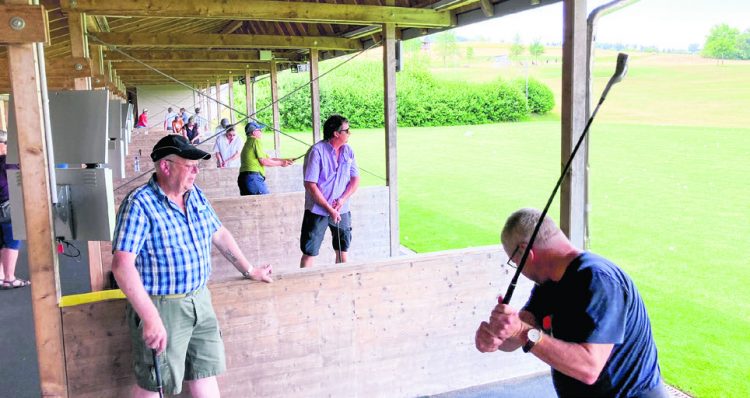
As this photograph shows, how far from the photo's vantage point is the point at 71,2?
543cm

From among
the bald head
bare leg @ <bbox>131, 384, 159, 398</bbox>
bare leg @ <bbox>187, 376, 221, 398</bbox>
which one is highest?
the bald head

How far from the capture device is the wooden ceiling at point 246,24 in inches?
221

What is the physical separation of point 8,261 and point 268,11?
3498 millimetres

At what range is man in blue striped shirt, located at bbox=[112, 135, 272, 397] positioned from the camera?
2.42 m

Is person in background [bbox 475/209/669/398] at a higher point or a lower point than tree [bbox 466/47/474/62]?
lower

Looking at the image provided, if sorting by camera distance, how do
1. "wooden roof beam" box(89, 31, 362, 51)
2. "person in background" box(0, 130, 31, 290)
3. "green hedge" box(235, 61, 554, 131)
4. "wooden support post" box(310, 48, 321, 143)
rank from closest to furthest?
1. "person in background" box(0, 130, 31, 290)
2. "wooden roof beam" box(89, 31, 362, 51)
3. "wooden support post" box(310, 48, 321, 143)
4. "green hedge" box(235, 61, 554, 131)

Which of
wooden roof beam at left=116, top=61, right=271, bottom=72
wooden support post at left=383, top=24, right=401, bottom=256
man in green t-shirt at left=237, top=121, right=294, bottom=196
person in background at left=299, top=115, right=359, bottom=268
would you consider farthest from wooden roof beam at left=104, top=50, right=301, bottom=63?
person in background at left=299, top=115, right=359, bottom=268

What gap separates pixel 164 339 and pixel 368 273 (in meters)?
1.21

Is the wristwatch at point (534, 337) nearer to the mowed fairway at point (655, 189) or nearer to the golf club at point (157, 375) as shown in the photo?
the golf club at point (157, 375)

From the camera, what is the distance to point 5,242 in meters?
5.87

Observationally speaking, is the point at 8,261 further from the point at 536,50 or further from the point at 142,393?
the point at 536,50

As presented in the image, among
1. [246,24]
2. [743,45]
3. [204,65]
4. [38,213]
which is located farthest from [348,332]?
[743,45]

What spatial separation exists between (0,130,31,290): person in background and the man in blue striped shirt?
3.89 metres

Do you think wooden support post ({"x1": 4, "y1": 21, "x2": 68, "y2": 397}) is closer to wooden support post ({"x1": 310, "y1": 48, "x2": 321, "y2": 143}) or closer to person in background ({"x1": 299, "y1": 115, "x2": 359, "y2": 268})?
person in background ({"x1": 299, "y1": 115, "x2": 359, "y2": 268})
